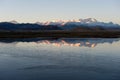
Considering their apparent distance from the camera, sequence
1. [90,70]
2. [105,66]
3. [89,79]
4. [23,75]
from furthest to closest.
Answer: [105,66]
[90,70]
[23,75]
[89,79]

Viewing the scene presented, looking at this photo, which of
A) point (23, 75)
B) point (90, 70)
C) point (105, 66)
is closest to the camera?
point (23, 75)

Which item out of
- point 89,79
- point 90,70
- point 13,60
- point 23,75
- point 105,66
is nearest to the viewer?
point 89,79

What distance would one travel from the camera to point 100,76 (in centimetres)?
1312

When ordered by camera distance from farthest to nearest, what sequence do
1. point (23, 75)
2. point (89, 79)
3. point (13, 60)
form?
1. point (13, 60)
2. point (23, 75)
3. point (89, 79)

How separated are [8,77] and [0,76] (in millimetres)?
497

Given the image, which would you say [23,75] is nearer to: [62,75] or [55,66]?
[62,75]

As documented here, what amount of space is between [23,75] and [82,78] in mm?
2999

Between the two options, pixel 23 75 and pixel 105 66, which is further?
pixel 105 66

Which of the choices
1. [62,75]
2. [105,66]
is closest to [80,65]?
[105,66]

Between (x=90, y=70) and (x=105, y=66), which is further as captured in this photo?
(x=105, y=66)

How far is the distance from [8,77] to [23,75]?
84 centimetres

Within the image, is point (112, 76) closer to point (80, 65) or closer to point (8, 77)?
point (80, 65)

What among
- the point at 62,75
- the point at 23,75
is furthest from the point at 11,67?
the point at 62,75

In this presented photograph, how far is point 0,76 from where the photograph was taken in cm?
1293
